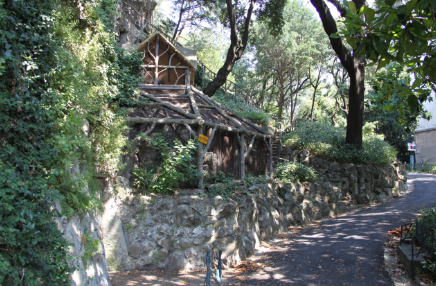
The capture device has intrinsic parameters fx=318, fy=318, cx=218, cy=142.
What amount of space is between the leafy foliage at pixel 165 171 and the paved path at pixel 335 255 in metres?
3.47

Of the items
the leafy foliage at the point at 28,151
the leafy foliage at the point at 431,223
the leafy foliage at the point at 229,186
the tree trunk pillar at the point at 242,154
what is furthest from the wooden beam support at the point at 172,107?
the leafy foliage at the point at 431,223

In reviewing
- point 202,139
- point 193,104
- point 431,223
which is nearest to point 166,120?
point 202,139

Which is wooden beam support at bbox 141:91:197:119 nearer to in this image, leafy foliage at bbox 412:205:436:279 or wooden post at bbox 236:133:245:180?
wooden post at bbox 236:133:245:180

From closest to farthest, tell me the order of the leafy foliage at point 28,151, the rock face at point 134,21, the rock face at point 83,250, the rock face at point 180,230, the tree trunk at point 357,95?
the leafy foliage at point 28,151
the rock face at point 83,250
the rock face at point 180,230
the tree trunk at point 357,95
the rock face at point 134,21

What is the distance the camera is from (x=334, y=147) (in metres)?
18.0

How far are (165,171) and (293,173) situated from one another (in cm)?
738

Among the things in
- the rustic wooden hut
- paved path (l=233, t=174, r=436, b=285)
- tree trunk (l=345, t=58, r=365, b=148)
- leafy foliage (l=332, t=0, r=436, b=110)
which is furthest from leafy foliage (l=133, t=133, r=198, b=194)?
tree trunk (l=345, t=58, r=365, b=148)

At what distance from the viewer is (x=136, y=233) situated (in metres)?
9.05

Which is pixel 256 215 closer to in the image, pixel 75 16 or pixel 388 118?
pixel 75 16

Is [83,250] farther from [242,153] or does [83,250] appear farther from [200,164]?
[242,153]

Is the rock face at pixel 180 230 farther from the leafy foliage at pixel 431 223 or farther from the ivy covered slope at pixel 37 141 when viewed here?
the leafy foliage at pixel 431 223

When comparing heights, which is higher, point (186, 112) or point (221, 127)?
point (186, 112)

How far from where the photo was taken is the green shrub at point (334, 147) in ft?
57.8

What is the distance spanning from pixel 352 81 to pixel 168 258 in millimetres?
13519
